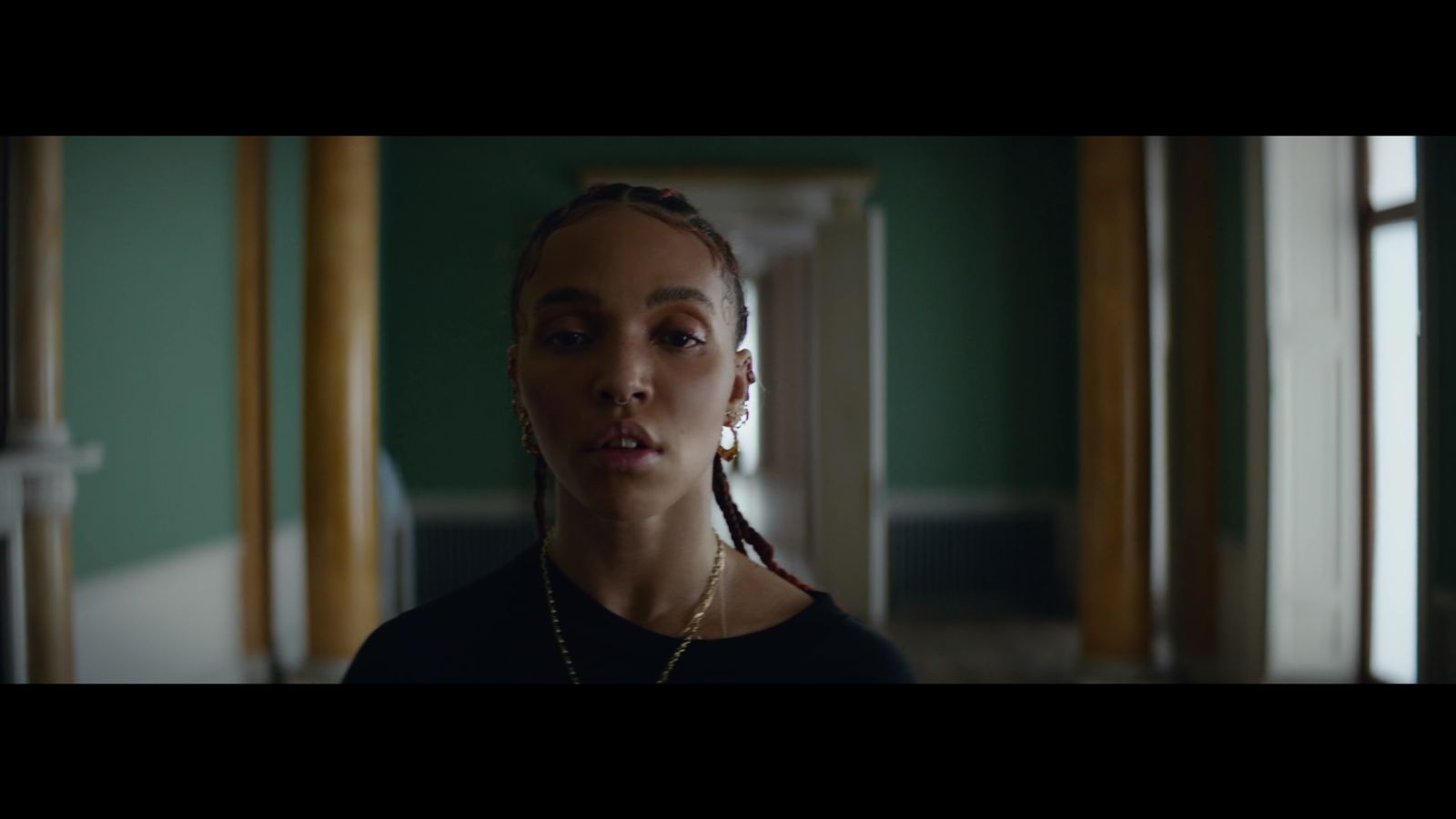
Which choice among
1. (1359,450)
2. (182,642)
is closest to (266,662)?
(182,642)

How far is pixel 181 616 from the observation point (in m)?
2.80

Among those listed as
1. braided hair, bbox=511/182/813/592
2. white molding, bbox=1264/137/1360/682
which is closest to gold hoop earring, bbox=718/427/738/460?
braided hair, bbox=511/182/813/592

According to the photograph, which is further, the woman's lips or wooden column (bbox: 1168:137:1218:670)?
wooden column (bbox: 1168:137:1218:670)

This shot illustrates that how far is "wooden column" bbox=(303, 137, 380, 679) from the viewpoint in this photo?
2689mm

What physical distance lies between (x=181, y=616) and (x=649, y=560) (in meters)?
2.61

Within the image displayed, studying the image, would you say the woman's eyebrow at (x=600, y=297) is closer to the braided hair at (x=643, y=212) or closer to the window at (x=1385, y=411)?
the braided hair at (x=643, y=212)

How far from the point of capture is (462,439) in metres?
4.50

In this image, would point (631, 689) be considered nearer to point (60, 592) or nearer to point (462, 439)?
point (60, 592)

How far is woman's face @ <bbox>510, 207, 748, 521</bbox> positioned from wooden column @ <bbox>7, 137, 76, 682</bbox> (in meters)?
1.79

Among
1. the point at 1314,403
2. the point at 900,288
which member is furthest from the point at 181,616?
the point at 1314,403

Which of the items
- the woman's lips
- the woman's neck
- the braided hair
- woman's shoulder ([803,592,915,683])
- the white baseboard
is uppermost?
the braided hair

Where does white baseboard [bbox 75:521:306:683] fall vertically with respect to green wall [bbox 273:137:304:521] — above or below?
below

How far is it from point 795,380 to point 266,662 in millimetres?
3996

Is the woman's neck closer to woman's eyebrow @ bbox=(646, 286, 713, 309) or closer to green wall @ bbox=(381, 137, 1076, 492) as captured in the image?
woman's eyebrow @ bbox=(646, 286, 713, 309)
